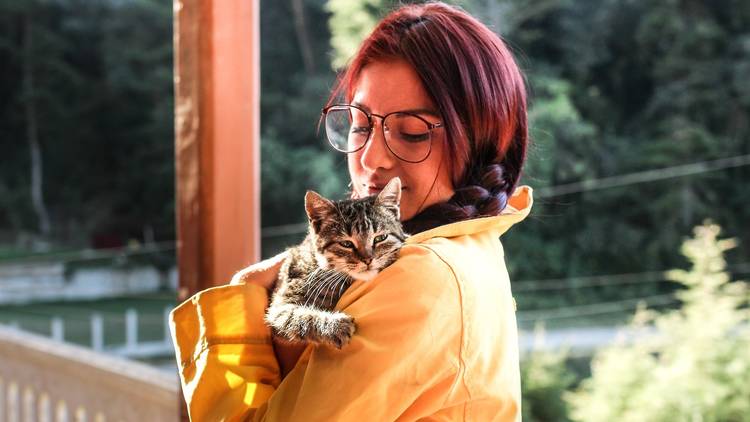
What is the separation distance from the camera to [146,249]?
6555 mm

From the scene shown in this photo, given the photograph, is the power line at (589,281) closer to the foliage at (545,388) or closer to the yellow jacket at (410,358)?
the foliage at (545,388)

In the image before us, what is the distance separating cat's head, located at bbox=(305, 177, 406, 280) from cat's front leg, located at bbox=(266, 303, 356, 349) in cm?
9

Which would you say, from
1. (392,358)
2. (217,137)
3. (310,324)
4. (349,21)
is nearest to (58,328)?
(349,21)

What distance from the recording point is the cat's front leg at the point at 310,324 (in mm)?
764

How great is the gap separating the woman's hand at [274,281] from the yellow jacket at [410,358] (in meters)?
0.04

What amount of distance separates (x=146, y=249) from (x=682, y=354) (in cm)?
481

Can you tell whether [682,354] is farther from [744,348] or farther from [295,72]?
[295,72]

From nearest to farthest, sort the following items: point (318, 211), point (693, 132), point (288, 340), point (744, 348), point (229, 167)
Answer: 1. point (288, 340)
2. point (318, 211)
3. point (229, 167)
4. point (744, 348)
5. point (693, 132)

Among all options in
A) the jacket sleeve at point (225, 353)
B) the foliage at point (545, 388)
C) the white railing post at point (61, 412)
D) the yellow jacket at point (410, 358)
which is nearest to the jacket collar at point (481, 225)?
the yellow jacket at point (410, 358)

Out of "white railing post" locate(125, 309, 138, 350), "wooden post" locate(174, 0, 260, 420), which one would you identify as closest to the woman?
"wooden post" locate(174, 0, 260, 420)

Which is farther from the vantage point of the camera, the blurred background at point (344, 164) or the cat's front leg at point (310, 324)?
the blurred background at point (344, 164)

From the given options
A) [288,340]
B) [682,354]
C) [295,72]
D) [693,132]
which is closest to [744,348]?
[682,354]

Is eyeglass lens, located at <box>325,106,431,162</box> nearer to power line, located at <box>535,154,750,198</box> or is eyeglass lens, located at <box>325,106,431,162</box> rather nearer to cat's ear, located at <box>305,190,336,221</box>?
cat's ear, located at <box>305,190,336,221</box>

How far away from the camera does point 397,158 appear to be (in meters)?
0.97
